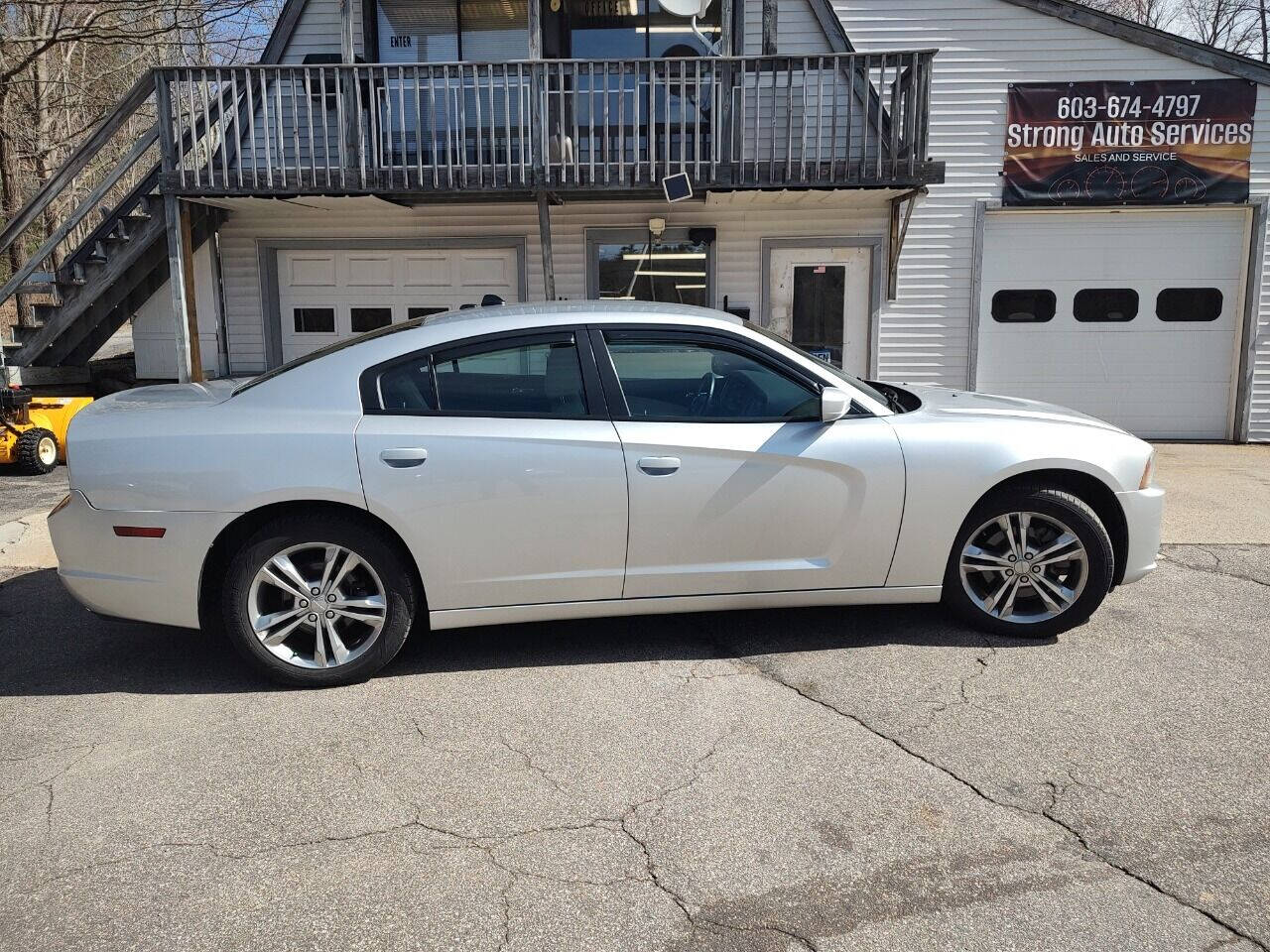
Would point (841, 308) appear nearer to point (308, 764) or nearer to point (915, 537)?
point (915, 537)

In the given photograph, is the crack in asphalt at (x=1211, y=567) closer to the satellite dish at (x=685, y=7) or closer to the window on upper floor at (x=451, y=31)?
the satellite dish at (x=685, y=7)

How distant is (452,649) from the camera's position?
14.9ft

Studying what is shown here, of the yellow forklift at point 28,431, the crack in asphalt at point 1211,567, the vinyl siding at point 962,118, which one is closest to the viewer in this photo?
the crack in asphalt at point 1211,567

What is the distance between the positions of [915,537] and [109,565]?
3414mm

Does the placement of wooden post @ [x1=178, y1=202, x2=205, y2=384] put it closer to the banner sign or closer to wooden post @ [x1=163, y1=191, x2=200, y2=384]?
wooden post @ [x1=163, y1=191, x2=200, y2=384]

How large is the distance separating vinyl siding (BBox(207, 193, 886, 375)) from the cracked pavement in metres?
6.76

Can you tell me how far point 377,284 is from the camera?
11.2m

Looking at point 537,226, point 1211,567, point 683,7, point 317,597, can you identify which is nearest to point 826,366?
point 317,597

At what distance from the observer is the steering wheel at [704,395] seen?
4363 millimetres

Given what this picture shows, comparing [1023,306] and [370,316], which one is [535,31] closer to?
[370,316]

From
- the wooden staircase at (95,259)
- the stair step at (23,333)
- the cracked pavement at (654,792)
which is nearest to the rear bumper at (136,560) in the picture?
the cracked pavement at (654,792)

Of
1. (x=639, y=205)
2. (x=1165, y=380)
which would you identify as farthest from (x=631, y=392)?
(x=1165, y=380)

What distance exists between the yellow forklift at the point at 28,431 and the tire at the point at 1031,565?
7534mm

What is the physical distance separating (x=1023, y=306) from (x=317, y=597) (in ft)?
29.4
